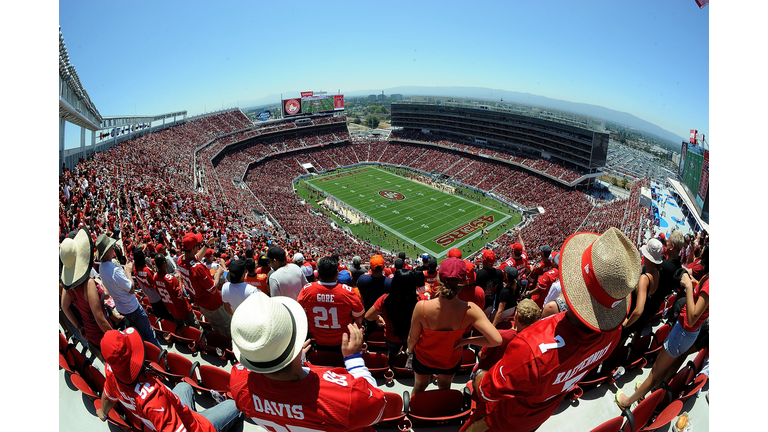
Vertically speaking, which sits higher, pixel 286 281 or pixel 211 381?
pixel 286 281

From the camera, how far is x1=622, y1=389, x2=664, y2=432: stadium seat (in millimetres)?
3156

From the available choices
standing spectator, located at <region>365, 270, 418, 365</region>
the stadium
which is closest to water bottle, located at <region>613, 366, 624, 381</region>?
the stadium

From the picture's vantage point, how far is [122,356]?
2.72 meters

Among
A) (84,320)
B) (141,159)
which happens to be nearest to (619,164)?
(141,159)

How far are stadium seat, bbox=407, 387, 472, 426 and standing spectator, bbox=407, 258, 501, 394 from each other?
9.1 inches

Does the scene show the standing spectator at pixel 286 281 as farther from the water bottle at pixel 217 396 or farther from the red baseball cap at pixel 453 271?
the red baseball cap at pixel 453 271

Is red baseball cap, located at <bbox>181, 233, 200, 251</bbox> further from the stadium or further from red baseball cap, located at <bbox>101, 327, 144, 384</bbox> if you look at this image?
red baseball cap, located at <bbox>101, 327, 144, 384</bbox>

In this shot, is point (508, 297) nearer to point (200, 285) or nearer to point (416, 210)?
point (200, 285)

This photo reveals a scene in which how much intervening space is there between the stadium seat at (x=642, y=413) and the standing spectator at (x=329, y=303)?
273cm

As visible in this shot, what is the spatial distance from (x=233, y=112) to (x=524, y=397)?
66211 millimetres

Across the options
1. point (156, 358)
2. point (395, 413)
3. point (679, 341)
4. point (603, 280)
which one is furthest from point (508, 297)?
point (156, 358)

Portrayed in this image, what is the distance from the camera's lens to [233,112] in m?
59.6

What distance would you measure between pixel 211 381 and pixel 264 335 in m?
2.88

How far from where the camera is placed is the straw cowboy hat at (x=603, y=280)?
2236 millimetres
